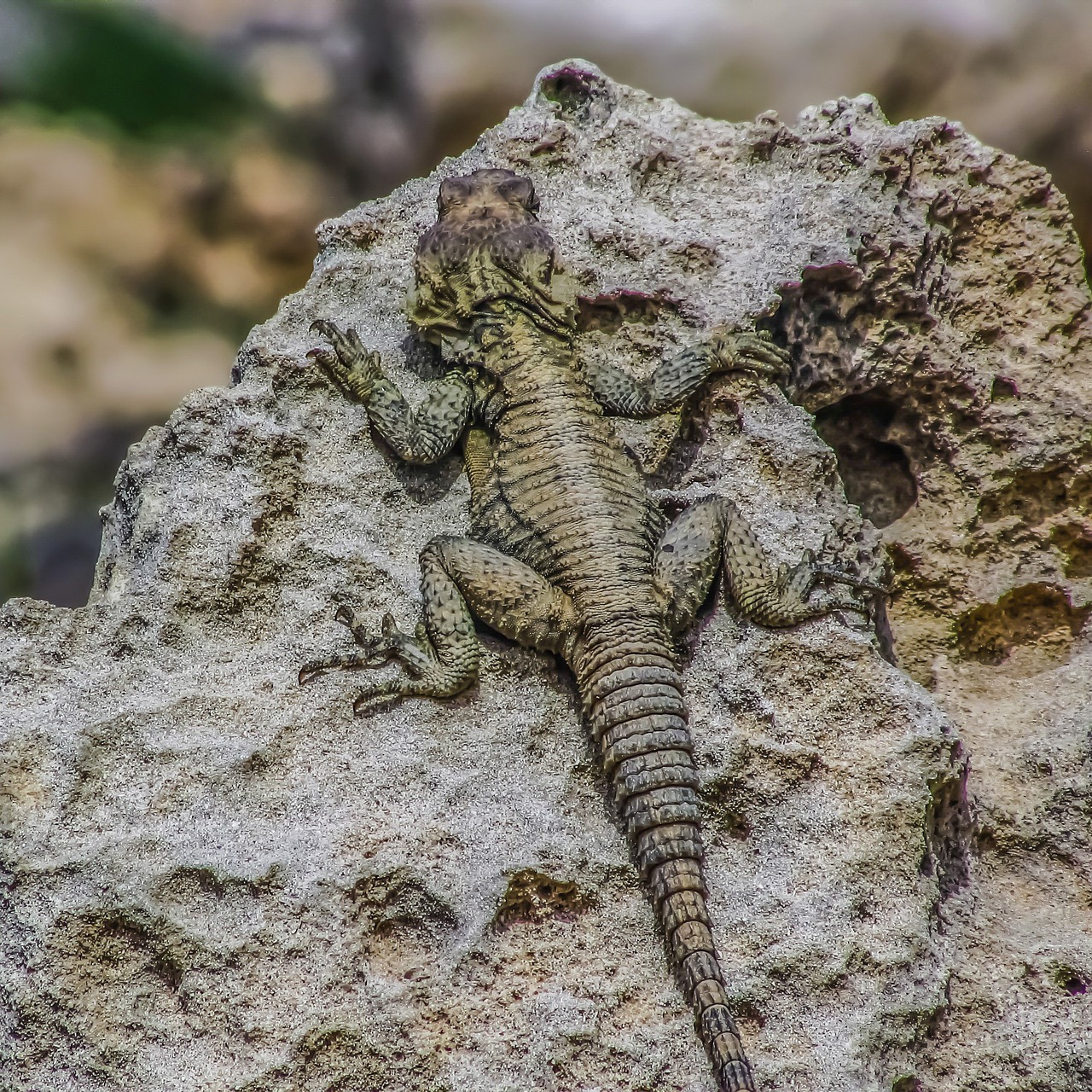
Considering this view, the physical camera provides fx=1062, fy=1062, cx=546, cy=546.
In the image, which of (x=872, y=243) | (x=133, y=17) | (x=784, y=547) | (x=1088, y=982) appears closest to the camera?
(x=1088, y=982)

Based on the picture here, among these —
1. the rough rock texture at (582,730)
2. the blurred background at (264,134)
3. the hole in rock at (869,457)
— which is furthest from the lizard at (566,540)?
the blurred background at (264,134)

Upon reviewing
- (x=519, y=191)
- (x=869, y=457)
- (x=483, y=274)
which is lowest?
(x=869, y=457)

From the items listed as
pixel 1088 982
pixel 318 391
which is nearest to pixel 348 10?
pixel 318 391

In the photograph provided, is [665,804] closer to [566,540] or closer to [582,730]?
[582,730]

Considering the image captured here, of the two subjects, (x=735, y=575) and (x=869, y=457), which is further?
(x=869, y=457)

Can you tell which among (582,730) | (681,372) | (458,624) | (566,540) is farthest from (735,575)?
(458,624)

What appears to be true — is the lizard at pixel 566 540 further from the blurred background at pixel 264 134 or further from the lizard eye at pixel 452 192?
the blurred background at pixel 264 134

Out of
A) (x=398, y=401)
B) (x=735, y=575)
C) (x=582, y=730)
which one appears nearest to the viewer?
(x=582, y=730)

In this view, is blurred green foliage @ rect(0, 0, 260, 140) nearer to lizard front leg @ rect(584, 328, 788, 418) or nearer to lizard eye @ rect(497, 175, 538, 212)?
lizard eye @ rect(497, 175, 538, 212)

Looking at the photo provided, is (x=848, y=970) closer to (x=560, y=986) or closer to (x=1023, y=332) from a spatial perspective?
(x=560, y=986)
